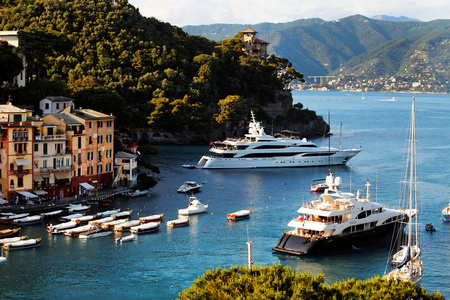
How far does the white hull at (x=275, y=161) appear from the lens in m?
81.8

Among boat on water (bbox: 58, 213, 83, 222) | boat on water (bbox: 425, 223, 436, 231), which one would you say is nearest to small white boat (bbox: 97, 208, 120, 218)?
boat on water (bbox: 58, 213, 83, 222)

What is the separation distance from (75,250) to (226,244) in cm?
1032

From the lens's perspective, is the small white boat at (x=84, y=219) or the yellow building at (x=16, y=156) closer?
the small white boat at (x=84, y=219)

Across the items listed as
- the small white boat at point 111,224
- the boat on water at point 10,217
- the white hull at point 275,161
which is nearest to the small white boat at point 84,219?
the small white boat at point 111,224

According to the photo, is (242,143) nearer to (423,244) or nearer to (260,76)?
(423,244)

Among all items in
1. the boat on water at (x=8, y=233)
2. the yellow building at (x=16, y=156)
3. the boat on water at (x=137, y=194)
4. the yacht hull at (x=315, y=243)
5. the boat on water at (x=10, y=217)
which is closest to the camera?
the yacht hull at (x=315, y=243)

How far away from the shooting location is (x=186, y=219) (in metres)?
Answer: 51.0

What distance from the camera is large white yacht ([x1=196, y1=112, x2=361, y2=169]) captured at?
82750 millimetres

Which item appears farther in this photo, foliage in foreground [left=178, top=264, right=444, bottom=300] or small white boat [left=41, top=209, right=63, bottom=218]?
small white boat [left=41, top=209, right=63, bottom=218]

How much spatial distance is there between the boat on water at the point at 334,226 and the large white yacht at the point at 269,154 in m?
34.0

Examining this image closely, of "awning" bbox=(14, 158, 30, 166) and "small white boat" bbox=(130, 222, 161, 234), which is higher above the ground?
"awning" bbox=(14, 158, 30, 166)

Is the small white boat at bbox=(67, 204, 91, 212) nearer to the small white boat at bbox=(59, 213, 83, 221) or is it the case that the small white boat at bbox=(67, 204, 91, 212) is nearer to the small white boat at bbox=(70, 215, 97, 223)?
the small white boat at bbox=(59, 213, 83, 221)

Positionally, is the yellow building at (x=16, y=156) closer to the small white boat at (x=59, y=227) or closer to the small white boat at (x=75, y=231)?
the small white boat at (x=59, y=227)

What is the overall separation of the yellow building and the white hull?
1205 inches
